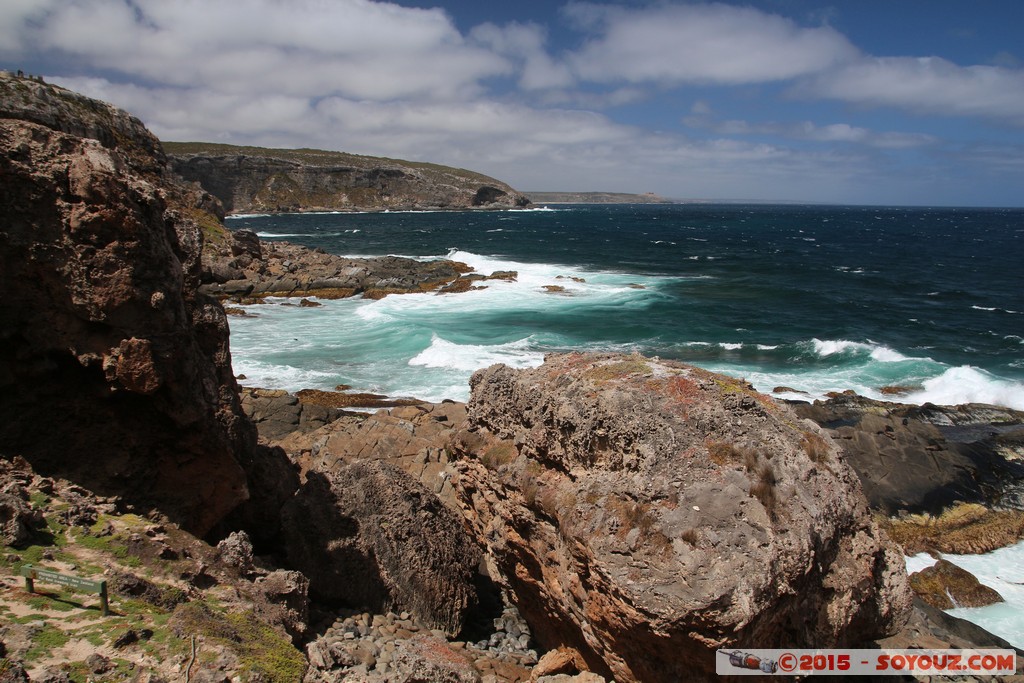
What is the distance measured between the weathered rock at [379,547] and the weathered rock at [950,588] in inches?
389

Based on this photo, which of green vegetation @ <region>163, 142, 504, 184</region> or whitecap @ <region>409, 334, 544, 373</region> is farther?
green vegetation @ <region>163, 142, 504, 184</region>

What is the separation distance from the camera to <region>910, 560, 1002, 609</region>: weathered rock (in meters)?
12.3

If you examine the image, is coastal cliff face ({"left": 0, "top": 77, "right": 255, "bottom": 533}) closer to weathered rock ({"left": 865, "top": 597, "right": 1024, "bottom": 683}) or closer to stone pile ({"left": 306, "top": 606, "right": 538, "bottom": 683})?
stone pile ({"left": 306, "top": 606, "right": 538, "bottom": 683})

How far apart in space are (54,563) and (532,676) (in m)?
5.43

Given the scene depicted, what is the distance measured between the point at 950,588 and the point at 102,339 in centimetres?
1618

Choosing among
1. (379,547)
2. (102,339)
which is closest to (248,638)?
(379,547)

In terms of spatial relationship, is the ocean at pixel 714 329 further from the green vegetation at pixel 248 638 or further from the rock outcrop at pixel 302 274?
the green vegetation at pixel 248 638

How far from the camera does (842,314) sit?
136 feet

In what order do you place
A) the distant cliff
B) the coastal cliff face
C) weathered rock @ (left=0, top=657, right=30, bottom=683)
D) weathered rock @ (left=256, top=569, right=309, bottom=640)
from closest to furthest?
weathered rock @ (left=0, top=657, right=30, bottom=683), weathered rock @ (left=256, top=569, right=309, bottom=640), the coastal cliff face, the distant cliff

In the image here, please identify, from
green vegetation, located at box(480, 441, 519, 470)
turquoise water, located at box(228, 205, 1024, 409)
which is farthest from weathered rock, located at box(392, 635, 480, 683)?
turquoise water, located at box(228, 205, 1024, 409)

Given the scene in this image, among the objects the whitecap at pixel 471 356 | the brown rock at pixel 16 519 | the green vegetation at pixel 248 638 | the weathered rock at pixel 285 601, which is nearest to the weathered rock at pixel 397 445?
the weathered rock at pixel 285 601

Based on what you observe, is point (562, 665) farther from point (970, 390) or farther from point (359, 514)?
point (970, 390)

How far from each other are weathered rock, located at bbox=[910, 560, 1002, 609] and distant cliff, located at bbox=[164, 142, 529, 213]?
153906 millimetres

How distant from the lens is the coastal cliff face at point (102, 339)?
22.4 ft
